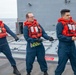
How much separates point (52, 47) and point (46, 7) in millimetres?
7560

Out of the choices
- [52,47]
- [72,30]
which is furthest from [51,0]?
[72,30]

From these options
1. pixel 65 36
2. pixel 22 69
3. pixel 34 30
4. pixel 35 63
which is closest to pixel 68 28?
pixel 65 36

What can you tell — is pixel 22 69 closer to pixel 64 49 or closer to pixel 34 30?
pixel 34 30

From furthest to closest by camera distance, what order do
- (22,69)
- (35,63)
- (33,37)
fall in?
(35,63) < (22,69) < (33,37)

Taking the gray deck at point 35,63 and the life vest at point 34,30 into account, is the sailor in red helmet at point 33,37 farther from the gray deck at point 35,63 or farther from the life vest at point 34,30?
the gray deck at point 35,63

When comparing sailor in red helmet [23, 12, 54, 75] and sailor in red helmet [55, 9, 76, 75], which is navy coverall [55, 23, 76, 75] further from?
sailor in red helmet [23, 12, 54, 75]

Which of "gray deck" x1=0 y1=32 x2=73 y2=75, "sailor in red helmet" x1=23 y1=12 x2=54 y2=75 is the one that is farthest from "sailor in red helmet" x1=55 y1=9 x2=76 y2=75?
"gray deck" x1=0 y1=32 x2=73 y2=75

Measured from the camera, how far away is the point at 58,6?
15.9 meters

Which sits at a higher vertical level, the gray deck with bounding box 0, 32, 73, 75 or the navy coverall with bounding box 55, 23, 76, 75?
the navy coverall with bounding box 55, 23, 76, 75

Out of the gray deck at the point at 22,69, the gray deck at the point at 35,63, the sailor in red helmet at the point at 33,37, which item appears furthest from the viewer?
the gray deck at the point at 35,63

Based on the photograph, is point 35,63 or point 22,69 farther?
point 35,63

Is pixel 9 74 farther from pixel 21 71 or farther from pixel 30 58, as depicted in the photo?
pixel 30 58

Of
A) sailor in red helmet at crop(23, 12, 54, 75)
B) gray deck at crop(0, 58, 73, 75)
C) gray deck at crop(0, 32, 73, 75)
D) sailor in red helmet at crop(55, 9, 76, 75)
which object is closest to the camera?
sailor in red helmet at crop(55, 9, 76, 75)

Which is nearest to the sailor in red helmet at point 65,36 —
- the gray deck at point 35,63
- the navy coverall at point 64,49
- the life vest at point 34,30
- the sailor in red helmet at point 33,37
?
the navy coverall at point 64,49
